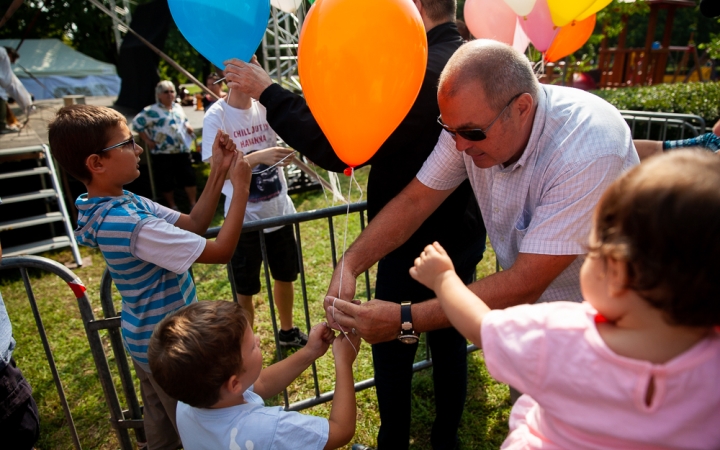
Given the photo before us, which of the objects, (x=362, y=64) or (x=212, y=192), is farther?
(x=212, y=192)

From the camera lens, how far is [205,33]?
2334mm

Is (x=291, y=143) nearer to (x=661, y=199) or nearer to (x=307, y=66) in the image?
(x=307, y=66)

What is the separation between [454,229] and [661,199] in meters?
1.53

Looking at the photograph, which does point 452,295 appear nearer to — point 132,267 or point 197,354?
point 197,354

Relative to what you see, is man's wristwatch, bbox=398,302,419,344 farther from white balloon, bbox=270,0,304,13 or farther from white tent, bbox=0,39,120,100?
white tent, bbox=0,39,120,100

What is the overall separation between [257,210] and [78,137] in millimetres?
1908

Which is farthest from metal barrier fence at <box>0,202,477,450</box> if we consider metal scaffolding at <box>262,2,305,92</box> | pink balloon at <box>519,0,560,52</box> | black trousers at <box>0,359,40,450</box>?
pink balloon at <box>519,0,560,52</box>

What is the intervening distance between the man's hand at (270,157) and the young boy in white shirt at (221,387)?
156 centimetres

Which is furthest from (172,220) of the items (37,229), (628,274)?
(37,229)

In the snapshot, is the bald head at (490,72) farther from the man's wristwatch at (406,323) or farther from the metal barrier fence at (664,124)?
the metal barrier fence at (664,124)

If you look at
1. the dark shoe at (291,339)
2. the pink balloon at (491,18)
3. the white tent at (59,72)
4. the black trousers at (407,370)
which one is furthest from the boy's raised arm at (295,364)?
the white tent at (59,72)

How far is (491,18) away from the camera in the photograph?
15.6 feet

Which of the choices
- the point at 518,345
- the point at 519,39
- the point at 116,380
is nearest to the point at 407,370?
the point at 518,345

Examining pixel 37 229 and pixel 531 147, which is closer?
pixel 531 147
